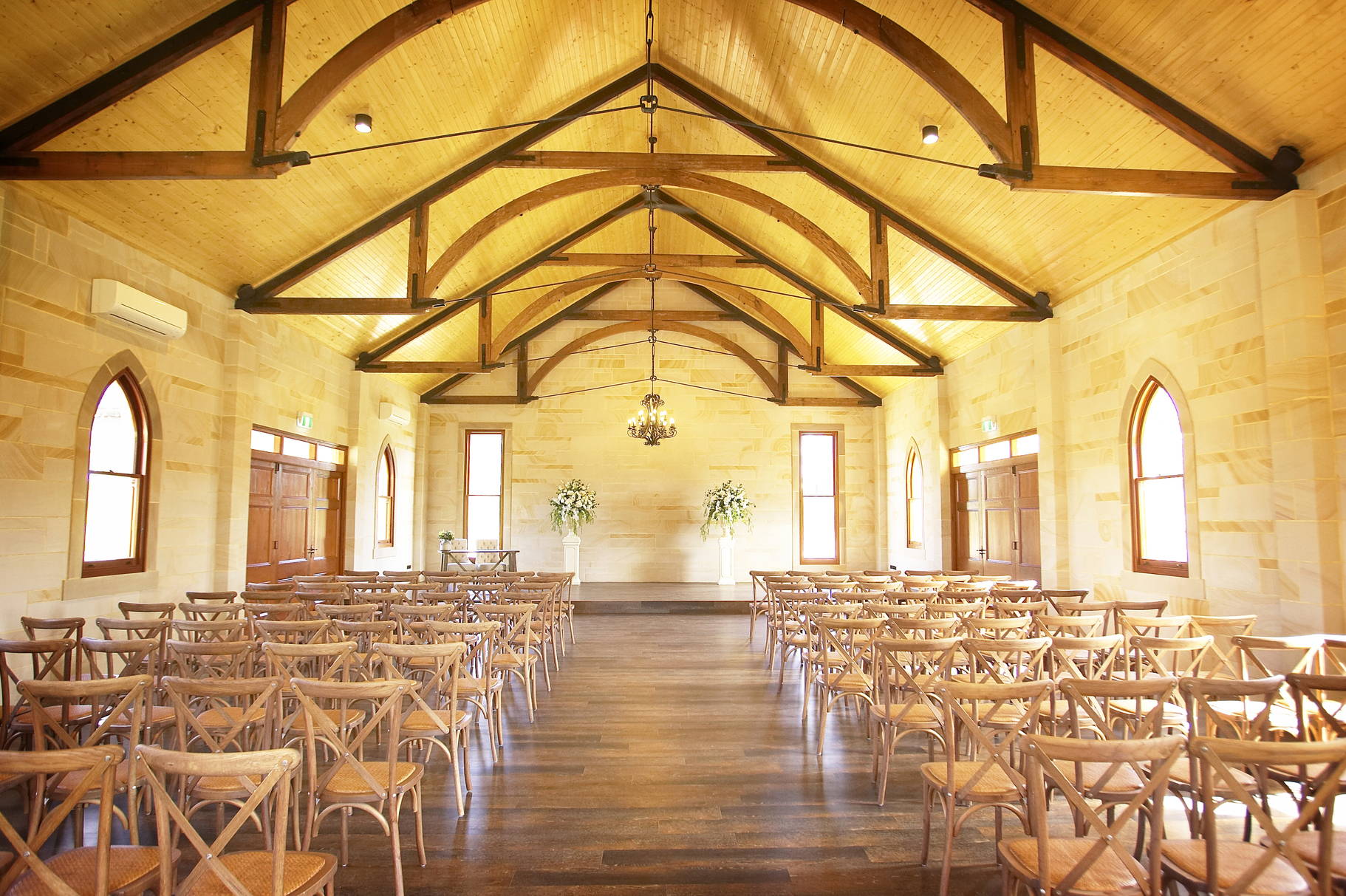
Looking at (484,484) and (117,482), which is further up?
(484,484)

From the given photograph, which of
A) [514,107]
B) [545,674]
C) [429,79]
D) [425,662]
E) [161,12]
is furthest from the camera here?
[514,107]

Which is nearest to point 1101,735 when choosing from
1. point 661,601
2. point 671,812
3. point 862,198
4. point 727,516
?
point 671,812

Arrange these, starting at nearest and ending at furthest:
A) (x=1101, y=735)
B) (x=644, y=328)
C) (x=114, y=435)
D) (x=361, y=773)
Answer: (x=361, y=773) → (x=1101, y=735) → (x=114, y=435) → (x=644, y=328)

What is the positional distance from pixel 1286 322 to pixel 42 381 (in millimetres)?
8871

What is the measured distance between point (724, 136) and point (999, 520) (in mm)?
6137

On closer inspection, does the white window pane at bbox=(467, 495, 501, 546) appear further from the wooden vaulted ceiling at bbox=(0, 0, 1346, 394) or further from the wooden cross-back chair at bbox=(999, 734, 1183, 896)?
the wooden cross-back chair at bbox=(999, 734, 1183, 896)

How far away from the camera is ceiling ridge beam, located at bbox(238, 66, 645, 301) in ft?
26.0

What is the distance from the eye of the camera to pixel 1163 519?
21.8ft

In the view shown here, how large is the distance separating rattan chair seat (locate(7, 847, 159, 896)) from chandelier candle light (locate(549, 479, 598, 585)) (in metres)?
10.4

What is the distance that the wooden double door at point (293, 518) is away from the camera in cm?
865

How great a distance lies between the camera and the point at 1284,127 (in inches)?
197

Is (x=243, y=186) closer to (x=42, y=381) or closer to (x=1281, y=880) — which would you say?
(x=42, y=381)

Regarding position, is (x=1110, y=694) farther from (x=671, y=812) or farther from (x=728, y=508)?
(x=728, y=508)

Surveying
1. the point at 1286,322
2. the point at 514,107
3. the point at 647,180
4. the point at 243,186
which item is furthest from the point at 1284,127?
the point at 243,186
